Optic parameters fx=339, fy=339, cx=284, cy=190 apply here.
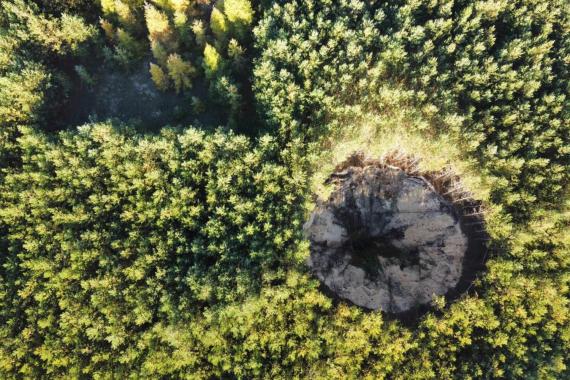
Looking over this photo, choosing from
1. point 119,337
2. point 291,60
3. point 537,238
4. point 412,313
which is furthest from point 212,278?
point 537,238

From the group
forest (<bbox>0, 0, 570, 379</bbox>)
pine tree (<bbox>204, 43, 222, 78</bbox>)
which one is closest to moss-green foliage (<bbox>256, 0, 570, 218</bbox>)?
forest (<bbox>0, 0, 570, 379</bbox>)

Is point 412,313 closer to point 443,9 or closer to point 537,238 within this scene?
point 537,238

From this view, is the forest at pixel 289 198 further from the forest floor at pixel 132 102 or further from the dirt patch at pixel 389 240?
the forest floor at pixel 132 102

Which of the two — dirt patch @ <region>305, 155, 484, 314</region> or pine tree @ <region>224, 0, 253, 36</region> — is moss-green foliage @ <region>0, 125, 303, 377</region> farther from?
pine tree @ <region>224, 0, 253, 36</region>

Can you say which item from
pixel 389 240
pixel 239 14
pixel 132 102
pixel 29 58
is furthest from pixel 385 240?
pixel 29 58

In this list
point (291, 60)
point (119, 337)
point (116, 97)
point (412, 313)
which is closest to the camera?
point (119, 337)

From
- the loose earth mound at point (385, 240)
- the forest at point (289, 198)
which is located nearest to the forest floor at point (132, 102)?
the forest at point (289, 198)
